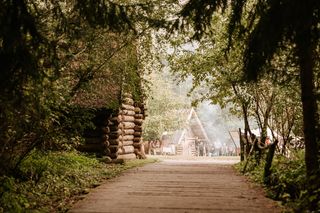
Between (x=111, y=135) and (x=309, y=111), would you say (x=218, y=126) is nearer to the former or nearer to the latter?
(x=111, y=135)

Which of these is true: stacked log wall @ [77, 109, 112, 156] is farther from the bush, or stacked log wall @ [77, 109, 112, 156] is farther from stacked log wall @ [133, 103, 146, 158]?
the bush

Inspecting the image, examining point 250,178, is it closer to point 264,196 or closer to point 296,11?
point 264,196

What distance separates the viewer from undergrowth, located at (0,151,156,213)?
673cm

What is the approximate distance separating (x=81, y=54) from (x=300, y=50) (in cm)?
601

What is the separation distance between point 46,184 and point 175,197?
2.99 metres

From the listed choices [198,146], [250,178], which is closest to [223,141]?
[198,146]

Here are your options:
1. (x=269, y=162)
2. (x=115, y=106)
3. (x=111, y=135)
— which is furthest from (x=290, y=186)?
(x=111, y=135)

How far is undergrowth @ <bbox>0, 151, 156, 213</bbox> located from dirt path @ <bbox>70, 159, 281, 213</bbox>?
493mm

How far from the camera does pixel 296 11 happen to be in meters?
5.07

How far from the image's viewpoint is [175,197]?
7.72 m

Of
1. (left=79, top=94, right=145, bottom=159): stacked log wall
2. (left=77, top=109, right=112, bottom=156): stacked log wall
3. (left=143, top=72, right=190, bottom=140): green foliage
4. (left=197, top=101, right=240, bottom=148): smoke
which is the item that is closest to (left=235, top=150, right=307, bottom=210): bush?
(left=79, top=94, right=145, bottom=159): stacked log wall

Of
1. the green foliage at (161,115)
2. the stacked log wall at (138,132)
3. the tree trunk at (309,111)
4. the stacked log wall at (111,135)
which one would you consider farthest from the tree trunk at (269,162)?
the green foliage at (161,115)

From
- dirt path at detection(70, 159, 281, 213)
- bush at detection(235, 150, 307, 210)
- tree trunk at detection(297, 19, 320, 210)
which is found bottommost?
dirt path at detection(70, 159, 281, 213)

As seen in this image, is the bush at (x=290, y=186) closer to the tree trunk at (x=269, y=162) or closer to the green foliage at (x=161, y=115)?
the tree trunk at (x=269, y=162)
